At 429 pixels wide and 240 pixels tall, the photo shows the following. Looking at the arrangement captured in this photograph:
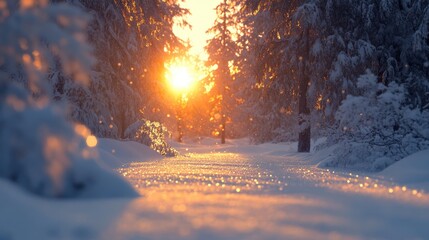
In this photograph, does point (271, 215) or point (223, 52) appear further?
point (223, 52)

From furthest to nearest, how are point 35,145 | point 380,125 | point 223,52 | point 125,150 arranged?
point 223,52 < point 125,150 < point 380,125 < point 35,145

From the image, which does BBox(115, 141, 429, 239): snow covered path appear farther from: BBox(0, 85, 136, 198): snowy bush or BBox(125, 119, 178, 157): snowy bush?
BBox(125, 119, 178, 157): snowy bush

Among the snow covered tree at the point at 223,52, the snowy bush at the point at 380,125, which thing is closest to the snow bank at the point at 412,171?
the snowy bush at the point at 380,125

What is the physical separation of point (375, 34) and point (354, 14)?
96 centimetres

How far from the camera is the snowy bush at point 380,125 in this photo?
369 inches

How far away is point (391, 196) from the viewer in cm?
436

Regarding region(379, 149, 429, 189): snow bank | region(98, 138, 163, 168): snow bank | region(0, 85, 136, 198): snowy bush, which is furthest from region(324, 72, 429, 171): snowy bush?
region(0, 85, 136, 198): snowy bush

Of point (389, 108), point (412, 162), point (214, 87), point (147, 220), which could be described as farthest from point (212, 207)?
point (214, 87)

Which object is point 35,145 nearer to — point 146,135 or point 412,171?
point 412,171

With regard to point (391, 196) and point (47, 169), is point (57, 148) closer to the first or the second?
point (47, 169)

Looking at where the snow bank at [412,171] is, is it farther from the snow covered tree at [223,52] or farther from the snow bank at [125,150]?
the snow covered tree at [223,52]

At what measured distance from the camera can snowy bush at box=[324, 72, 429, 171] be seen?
9.38 m

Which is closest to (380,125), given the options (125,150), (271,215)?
(125,150)

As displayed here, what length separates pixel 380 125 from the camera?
952 centimetres
